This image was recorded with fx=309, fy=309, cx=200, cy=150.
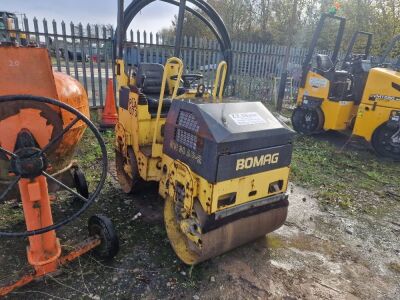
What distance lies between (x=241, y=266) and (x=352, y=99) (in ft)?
16.8

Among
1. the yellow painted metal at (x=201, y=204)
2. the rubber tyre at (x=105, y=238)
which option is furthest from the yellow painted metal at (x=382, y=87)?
the rubber tyre at (x=105, y=238)

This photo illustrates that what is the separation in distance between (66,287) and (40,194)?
32.5 inches

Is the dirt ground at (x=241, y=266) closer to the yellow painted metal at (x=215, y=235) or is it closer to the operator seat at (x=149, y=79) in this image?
the yellow painted metal at (x=215, y=235)

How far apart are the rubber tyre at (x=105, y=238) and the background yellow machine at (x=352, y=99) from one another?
5.28 meters

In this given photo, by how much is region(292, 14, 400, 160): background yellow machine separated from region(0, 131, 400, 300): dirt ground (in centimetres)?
269

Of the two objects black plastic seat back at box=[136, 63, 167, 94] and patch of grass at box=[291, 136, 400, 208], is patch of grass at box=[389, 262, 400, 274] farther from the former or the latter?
black plastic seat back at box=[136, 63, 167, 94]

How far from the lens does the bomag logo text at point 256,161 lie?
2381 mm

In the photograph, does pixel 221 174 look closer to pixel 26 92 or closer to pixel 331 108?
pixel 26 92

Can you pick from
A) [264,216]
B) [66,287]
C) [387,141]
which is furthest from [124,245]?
[387,141]

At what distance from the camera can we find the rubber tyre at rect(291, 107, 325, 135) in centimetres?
677

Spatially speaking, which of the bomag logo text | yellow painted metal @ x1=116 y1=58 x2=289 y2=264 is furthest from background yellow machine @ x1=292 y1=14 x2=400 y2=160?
the bomag logo text

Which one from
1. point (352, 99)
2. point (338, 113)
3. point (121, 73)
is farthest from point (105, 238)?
point (352, 99)

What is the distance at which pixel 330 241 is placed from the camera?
3.23 m

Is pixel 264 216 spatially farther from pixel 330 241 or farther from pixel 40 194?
pixel 40 194
